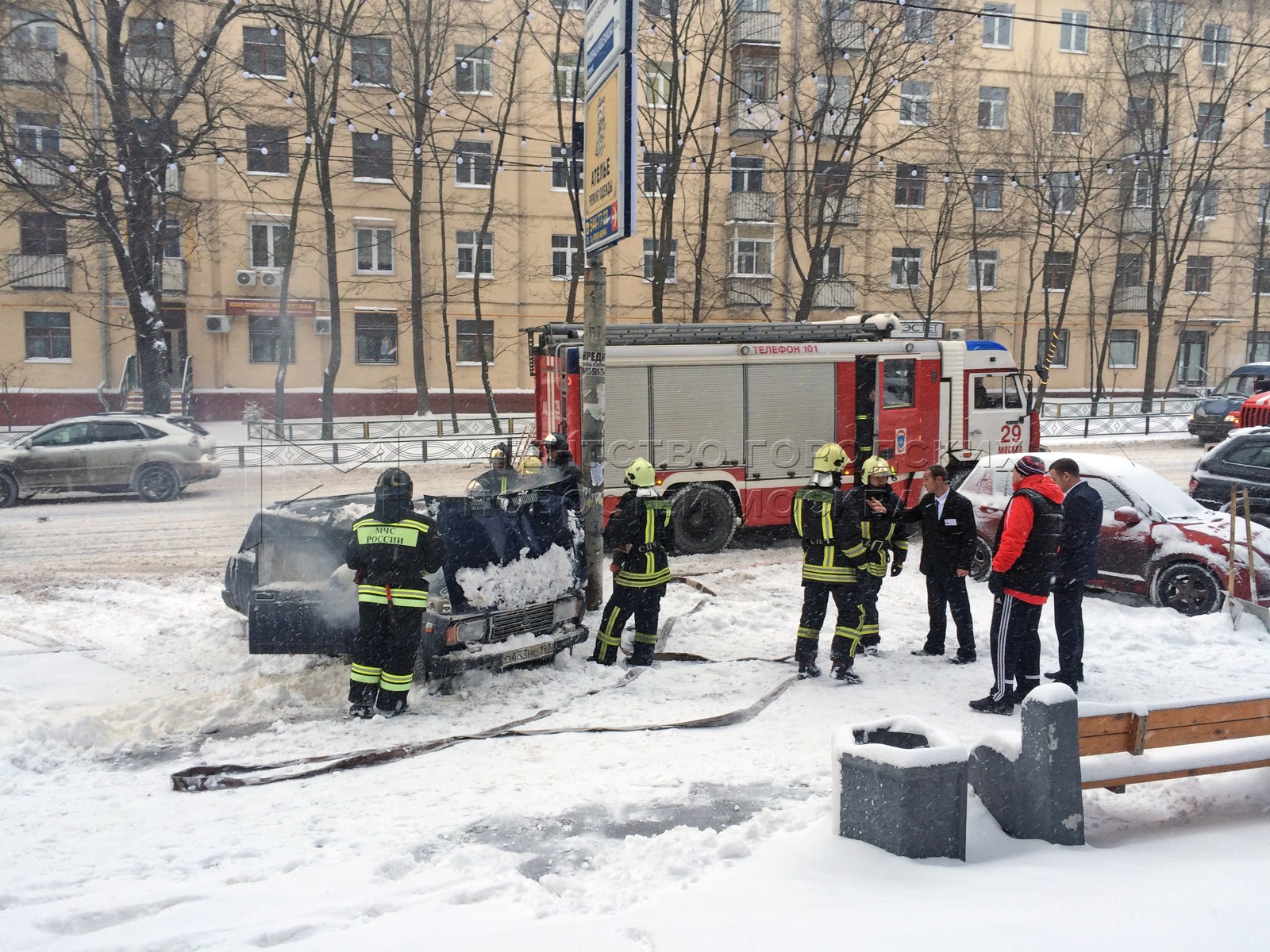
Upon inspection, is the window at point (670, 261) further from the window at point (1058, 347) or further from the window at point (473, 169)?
the window at point (1058, 347)

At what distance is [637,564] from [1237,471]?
966 centimetres

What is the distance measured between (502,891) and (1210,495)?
12.3 m

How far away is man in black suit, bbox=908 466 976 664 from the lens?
799 centimetres

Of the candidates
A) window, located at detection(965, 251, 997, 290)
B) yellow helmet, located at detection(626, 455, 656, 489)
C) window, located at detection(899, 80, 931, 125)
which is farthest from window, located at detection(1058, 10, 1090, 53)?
yellow helmet, located at detection(626, 455, 656, 489)

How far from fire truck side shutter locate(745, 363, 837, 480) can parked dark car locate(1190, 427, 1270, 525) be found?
497cm

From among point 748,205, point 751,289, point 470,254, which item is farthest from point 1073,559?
point 470,254

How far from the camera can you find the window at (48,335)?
103 feet

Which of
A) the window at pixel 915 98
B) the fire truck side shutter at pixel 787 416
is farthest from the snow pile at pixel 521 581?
the window at pixel 915 98

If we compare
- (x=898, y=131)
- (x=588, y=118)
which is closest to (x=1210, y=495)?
(x=588, y=118)

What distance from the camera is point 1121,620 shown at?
889cm

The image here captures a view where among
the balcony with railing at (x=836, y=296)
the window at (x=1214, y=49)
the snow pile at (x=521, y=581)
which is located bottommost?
the snow pile at (x=521, y=581)

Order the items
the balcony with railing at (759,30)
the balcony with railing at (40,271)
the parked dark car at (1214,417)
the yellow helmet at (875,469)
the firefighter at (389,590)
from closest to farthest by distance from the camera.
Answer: the firefighter at (389,590), the yellow helmet at (875,469), the parked dark car at (1214,417), the balcony with railing at (40,271), the balcony with railing at (759,30)

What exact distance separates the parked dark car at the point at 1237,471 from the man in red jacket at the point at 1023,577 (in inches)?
294

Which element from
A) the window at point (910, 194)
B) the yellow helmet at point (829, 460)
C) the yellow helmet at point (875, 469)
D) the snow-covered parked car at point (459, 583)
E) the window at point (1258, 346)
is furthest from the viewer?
the window at point (1258, 346)
